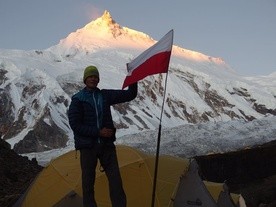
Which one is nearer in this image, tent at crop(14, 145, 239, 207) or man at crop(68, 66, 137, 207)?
man at crop(68, 66, 137, 207)

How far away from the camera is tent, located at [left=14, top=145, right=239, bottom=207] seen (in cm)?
979

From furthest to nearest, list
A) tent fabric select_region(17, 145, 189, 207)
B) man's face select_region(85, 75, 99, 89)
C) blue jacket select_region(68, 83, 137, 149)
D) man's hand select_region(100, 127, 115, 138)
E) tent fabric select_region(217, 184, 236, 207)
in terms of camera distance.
Answer: 1. tent fabric select_region(217, 184, 236, 207)
2. tent fabric select_region(17, 145, 189, 207)
3. man's face select_region(85, 75, 99, 89)
4. blue jacket select_region(68, 83, 137, 149)
5. man's hand select_region(100, 127, 115, 138)

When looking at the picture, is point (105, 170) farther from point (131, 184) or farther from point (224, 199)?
point (224, 199)

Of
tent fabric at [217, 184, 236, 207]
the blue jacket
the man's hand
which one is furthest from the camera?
tent fabric at [217, 184, 236, 207]

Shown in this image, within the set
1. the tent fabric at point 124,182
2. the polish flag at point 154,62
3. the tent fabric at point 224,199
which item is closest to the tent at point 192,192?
the tent fabric at point 124,182

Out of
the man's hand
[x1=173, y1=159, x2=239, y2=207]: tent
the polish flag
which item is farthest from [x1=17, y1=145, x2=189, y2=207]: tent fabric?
the man's hand

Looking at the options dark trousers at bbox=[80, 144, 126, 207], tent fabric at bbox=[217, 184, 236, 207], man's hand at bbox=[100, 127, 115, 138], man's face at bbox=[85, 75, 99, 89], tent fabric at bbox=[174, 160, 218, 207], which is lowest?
tent fabric at bbox=[217, 184, 236, 207]

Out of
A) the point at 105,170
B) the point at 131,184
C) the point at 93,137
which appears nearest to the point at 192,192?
the point at 131,184

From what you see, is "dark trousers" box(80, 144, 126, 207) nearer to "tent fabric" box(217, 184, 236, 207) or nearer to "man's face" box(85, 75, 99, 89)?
"man's face" box(85, 75, 99, 89)

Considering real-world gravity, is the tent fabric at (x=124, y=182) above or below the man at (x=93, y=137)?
below

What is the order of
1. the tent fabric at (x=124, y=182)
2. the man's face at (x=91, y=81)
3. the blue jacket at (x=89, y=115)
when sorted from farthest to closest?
the tent fabric at (x=124, y=182)
the man's face at (x=91, y=81)
the blue jacket at (x=89, y=115)

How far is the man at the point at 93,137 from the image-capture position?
6959mm

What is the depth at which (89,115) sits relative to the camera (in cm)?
707

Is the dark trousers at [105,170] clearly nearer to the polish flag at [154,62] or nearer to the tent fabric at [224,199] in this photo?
the polish flag at [154,62]
